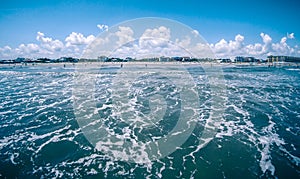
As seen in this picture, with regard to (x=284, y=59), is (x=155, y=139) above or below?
below

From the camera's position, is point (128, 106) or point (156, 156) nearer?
point (156, 156)

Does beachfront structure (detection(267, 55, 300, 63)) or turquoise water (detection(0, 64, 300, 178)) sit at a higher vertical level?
beachfront structure (detection(267, 55, 300, 63))

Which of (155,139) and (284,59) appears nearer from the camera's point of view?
(155,139)

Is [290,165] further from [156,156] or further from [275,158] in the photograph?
[156,156]

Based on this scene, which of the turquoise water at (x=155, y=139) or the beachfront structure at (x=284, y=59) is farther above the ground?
the beachfront structure at (x=284, y=59)

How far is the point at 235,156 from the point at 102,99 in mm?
13913

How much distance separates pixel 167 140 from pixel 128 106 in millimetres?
7032

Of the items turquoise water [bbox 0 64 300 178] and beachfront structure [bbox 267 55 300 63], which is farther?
beachfront structure [bbox 267 55 300 63]

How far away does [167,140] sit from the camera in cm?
923

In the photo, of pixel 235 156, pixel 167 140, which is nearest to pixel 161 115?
pixel 167 140

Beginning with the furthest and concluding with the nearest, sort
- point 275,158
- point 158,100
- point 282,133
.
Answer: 1. point 158,100
2. point 282,133
3. point 275,158

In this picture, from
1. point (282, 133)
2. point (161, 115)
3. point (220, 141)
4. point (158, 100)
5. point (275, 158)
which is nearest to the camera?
point (275, 158)

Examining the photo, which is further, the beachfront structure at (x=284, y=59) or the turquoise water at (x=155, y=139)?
the beachfront structure at (x=284, y=59)

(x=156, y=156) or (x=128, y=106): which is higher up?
(x=128, y=106)
